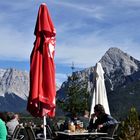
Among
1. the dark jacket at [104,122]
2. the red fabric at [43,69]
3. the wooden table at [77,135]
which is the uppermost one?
the red fabric at [43,69]

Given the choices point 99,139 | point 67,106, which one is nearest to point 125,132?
point 99,139

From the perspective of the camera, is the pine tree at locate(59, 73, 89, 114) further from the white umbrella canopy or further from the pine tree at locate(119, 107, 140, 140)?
the pine tree at locate(119, 107, 140, 140)

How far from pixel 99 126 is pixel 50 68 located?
220cm

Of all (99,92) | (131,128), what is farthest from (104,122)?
(99,92)

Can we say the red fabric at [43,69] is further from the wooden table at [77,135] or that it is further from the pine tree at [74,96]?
the pine tree at [74,96]

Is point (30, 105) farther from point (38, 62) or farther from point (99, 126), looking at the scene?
point (99, 126)

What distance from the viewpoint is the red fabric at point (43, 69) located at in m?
9.28

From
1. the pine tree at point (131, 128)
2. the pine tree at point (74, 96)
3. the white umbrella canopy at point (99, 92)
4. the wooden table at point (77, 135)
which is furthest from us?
the pine tree at point (74, 96)

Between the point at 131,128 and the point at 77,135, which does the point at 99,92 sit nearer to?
the point at 77,135

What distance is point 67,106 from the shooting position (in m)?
43.0

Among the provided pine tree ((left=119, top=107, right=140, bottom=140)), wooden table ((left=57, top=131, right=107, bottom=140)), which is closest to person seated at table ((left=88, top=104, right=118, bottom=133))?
wooden table ((left=57, top=131, right=107, bottom=140))

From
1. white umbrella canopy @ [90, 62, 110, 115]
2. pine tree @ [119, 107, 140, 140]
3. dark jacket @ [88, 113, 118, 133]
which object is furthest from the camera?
white umbrella canopy @ [90, 62, 110, 115]

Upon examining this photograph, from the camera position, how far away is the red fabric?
9.28 meters

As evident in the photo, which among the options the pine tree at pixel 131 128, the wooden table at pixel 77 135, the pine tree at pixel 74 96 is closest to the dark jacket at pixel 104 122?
the wooden table at pixel 77 135
